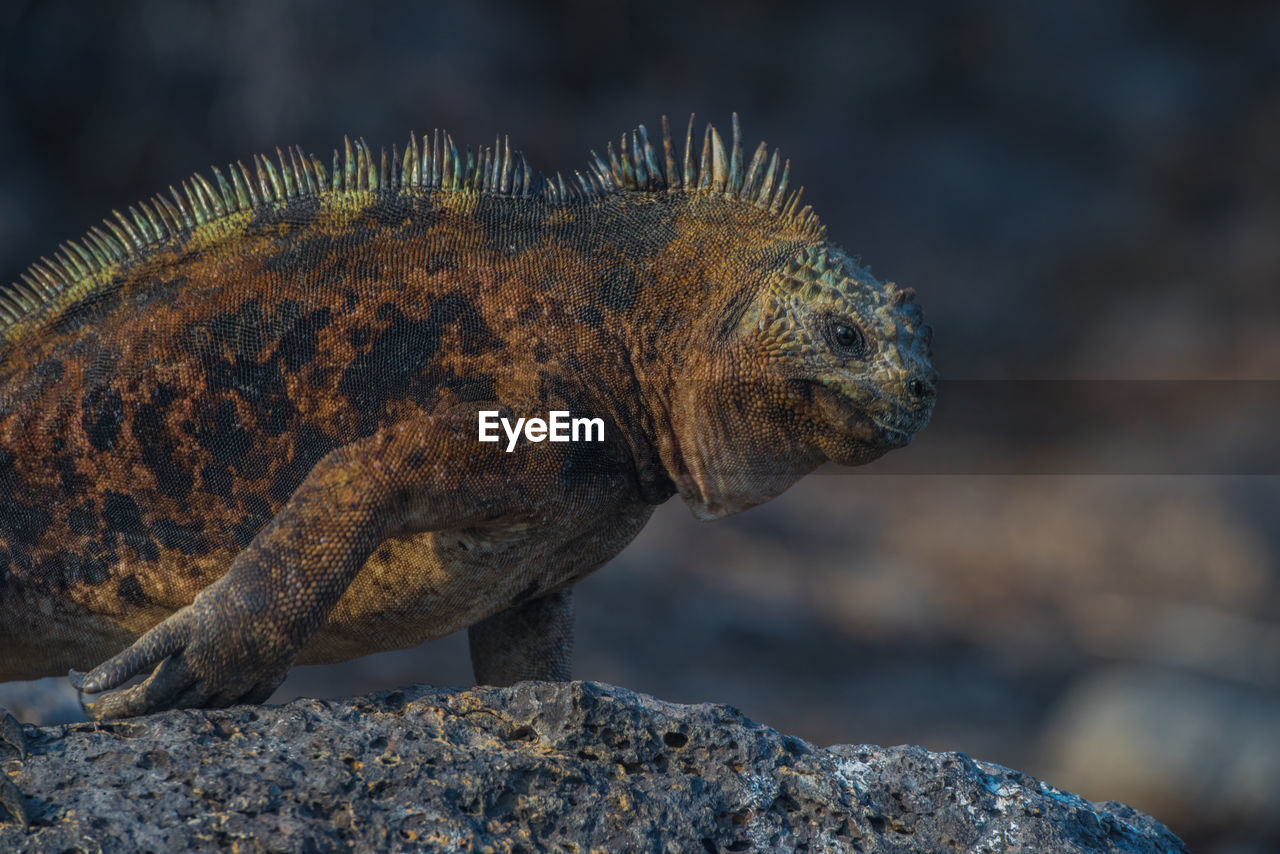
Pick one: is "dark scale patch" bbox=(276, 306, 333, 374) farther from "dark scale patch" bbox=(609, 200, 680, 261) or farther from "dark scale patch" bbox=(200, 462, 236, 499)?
"dark scale patch" bbox=(609, 200, 680, 261)

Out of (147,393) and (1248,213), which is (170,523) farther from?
(1248,213)

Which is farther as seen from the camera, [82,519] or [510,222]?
[510,222]

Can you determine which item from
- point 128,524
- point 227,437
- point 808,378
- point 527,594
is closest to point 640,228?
point 808,378

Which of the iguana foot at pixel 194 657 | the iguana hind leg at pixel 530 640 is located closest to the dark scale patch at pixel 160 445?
the iguana foot at pixel 194 657

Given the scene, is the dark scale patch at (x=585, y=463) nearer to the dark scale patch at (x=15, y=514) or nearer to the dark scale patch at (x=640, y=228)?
the dark scale patch at (x=640, y=228)

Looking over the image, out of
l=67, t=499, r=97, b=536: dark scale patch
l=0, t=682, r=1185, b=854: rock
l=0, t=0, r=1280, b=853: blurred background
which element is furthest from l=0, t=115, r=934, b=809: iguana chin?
l=0, t=0, r=1280, b=853: blurred background

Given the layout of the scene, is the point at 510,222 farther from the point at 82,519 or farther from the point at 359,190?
the point at 82,519
